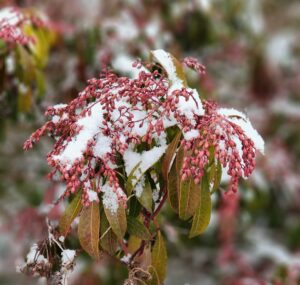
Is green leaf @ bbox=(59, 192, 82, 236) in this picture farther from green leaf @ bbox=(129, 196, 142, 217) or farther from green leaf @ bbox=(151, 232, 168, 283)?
green leaf @ bbox=(151, 232, 168, 283)

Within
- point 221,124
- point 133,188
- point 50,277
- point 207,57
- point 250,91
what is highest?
point 250,91

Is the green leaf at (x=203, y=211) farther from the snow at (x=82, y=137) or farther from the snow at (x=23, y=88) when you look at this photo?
the snow at (x=23, y=88)

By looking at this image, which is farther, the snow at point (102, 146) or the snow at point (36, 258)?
the snow at point (36, 258)

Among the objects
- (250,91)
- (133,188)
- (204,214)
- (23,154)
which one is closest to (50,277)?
(133,188)

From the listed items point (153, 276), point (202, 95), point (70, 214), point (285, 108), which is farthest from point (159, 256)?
point (285, 108)

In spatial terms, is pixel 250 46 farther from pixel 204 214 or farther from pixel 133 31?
pixel 204 214

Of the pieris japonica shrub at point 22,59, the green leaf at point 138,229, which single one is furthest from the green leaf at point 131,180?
the pieris japonica shrub at point 22,59

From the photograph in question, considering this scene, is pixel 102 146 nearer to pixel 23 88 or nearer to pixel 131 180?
pixel 131 180
